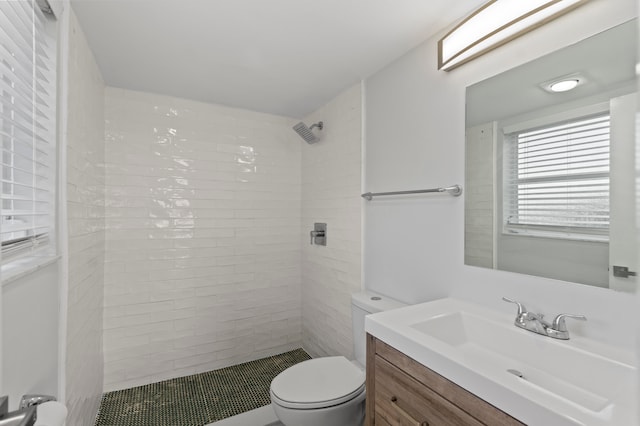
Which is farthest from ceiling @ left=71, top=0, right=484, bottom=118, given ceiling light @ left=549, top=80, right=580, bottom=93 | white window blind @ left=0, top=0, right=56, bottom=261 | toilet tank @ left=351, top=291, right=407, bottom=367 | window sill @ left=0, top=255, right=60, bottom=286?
toilet tank @ left=351, top=291, right=407, bottom=367

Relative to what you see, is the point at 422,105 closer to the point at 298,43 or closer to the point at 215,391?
the point at 298,43

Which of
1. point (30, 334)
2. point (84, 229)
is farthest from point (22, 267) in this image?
point (84, 229)

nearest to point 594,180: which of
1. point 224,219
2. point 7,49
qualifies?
point 7,49

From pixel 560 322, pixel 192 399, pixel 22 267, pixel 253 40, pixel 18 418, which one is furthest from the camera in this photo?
pixel 192 399

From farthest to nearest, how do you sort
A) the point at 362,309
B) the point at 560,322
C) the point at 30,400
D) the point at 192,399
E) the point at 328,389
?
the point at 192,399
the point at 362,309
the point at 328,389
the point at 560,322
the point at 30,400

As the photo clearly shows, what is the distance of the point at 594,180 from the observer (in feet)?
3.43

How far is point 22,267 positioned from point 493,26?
1.89 metres

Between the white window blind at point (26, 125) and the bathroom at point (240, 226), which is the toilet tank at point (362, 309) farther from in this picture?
the white window blind at point (26, 125)

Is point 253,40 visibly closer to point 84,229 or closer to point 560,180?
point 84,229

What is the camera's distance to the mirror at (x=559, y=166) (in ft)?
3.24

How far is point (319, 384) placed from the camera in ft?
5.24

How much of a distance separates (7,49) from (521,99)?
177cm

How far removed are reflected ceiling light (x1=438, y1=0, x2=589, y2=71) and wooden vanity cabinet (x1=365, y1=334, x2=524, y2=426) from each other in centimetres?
132

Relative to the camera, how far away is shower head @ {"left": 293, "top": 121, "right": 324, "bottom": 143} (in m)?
2.53
